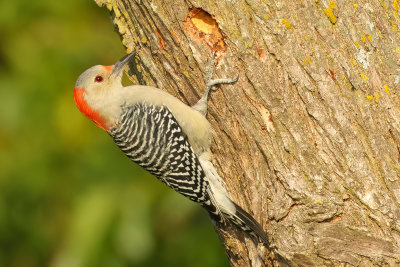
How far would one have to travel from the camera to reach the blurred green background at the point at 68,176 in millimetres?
6605

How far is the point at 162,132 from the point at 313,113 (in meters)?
1.67

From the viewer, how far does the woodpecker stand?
5008 mm

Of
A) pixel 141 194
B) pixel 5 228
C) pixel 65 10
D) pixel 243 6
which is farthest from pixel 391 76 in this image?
pixel 5 228

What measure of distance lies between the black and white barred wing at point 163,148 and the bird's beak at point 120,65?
0.37 meters

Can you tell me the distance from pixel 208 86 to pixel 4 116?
3979 mm

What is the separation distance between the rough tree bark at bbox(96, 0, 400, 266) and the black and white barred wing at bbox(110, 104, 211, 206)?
34.7 inches

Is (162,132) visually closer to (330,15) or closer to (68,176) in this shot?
(330,15)

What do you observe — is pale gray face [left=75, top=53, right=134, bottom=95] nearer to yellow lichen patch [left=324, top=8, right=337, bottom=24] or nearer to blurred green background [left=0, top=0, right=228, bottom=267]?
blurred green background [left=0, top=0, right=228, bottom=267]

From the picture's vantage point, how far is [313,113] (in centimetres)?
431

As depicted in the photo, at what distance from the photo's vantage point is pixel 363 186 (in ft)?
14.0

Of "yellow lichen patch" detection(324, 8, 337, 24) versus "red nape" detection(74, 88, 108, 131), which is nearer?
"yellow lichen patch" detection(324, 8, 337, 24)

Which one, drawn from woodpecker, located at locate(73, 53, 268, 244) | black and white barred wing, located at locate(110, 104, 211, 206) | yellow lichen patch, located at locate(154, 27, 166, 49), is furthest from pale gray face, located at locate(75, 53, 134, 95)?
yellow lichen patch, located at locate(154, 27, 166, 49)

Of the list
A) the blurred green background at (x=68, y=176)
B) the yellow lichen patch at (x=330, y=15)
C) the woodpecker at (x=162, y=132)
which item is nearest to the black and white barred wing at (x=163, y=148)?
the woodpecker at (x=162, y=132)

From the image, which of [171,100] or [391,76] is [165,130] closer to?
[171,100]
